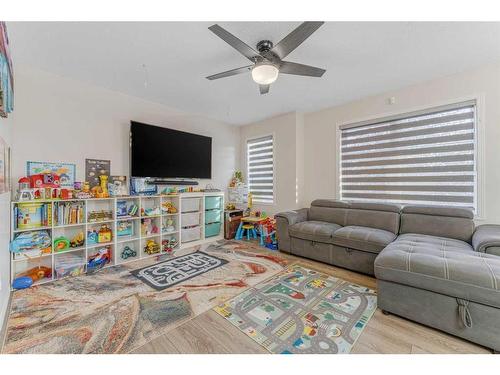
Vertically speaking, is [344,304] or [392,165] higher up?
[392,165]

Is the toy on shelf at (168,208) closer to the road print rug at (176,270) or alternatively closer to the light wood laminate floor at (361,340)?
the road print rug at (176,270)

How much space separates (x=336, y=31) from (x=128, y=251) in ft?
12.0

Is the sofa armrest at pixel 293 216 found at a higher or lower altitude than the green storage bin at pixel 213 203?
lower

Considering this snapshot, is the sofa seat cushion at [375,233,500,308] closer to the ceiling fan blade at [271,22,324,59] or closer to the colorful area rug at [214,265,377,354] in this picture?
the colorful area rug at [214,265,377,354]

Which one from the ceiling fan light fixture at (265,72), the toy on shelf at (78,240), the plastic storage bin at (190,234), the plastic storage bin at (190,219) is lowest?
the plastic storage bin at (190,234)

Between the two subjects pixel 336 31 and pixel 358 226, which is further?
pixel 358 226

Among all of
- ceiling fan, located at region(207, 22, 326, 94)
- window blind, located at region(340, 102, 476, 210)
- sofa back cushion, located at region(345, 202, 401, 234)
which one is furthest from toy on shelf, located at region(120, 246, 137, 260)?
window blind, located at region(340, 102, 476, 210)

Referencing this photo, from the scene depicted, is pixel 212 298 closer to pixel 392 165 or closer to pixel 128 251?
pixel 128 251

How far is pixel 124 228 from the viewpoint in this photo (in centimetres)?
303

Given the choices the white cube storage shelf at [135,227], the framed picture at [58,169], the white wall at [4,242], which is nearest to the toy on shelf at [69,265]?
the white cube storage shelf at [135,227]

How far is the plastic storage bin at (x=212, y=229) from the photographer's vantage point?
3.97 m

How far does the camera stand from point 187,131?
157 inches

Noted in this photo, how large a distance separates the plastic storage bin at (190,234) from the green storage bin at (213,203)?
454mm

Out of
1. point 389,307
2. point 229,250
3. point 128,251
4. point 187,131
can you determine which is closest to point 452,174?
point 389,307
